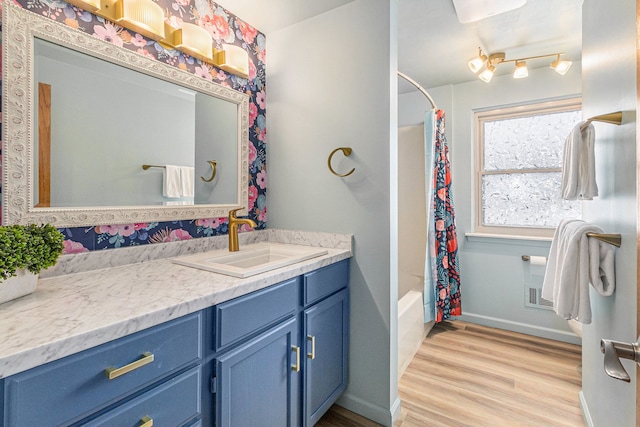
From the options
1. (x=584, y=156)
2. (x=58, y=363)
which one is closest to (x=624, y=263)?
(x=584, y=156)

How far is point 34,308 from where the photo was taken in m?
0.87

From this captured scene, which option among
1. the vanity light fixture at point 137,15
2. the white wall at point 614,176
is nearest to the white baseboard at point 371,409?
the white wall at point 614,176

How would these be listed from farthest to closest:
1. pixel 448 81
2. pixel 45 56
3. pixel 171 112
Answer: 1. pixel 448 81
2. pixel 171 112
3. pixel 45 56

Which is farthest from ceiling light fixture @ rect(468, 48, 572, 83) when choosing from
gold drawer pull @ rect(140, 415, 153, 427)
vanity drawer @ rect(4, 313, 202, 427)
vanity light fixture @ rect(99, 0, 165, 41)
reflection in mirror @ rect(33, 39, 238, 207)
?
gold drawer pull @ rect(140, 415, 153, 427)

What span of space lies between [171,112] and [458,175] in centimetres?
269

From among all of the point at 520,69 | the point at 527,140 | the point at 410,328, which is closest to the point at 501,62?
the point at 520,69

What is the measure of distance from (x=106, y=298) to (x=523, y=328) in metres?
3.29

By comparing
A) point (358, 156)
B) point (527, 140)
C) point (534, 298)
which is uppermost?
point (527, 140)

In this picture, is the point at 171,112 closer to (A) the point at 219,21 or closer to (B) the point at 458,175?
(A) the point at 219,21

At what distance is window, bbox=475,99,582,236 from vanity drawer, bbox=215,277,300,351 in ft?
8.24

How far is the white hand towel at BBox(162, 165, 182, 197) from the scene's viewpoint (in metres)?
1.59

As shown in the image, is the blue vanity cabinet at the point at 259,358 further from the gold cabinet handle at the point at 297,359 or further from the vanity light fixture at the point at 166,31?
the vanity light fixture at the point at 166,31

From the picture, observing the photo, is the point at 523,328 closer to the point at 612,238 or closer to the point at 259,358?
the point at 612,238

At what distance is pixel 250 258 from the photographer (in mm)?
1787
